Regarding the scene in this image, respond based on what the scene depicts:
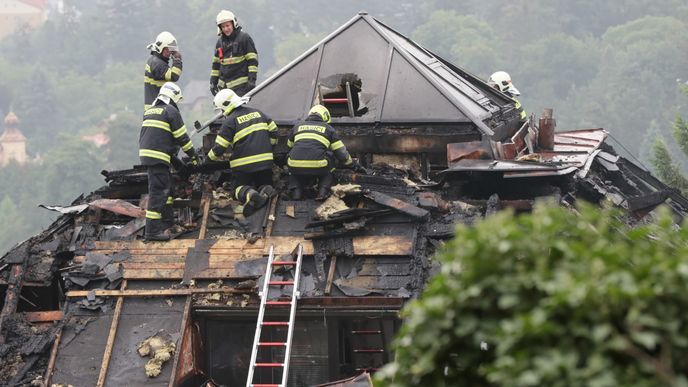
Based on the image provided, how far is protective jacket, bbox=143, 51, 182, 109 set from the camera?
14469 mm

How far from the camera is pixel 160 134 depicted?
39.2 ft

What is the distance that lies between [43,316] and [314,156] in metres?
3.25

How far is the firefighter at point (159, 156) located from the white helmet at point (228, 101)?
564 millimetres

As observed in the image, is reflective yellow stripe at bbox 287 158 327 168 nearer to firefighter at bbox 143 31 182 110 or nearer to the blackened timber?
the blackened timber

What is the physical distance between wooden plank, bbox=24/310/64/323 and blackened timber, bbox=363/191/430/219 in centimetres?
339

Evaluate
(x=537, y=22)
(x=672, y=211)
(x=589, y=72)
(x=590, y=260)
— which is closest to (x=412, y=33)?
(x=537, y=22)

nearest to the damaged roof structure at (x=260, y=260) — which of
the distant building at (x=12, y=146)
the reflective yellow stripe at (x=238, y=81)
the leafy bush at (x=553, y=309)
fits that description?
the reflective yellow stripe at (x=238, y=81)

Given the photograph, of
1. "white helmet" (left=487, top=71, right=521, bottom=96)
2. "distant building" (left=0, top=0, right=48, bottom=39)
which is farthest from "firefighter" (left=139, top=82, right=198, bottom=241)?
"distant building" (left=0, top=0, right=48, bottom=39)

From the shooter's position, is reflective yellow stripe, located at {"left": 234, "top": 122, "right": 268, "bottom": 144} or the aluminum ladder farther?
reflective yellow stripe, located at {"left": 234, "top": 122, "right": 268, "bottom": 144}

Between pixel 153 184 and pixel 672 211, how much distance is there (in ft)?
26.6

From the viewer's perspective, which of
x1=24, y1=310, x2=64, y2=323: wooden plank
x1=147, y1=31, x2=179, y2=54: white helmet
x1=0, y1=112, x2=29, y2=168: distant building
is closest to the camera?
x1=24, y1=310, x2=64, y2=323: wooden plank

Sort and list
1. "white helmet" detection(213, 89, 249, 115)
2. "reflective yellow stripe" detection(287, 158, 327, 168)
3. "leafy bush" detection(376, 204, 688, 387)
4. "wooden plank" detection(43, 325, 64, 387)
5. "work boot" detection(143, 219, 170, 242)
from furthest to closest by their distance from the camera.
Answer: "white helmet" detection(213, 89, 249, 115)
"reflective yellow stripe" detection(287, 158, 327, 168)
"work boot" detection(143, 219, 170, 242)
"wooden plank" detection(43, 325, 64, 387)
"leafy bush" detection(376, 204, 688, 387)

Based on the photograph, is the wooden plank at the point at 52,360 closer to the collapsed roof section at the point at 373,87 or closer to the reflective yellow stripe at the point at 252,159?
the reflective yellow stripe at the point at 252,159

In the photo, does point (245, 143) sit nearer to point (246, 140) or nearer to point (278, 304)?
point (246, 140)
